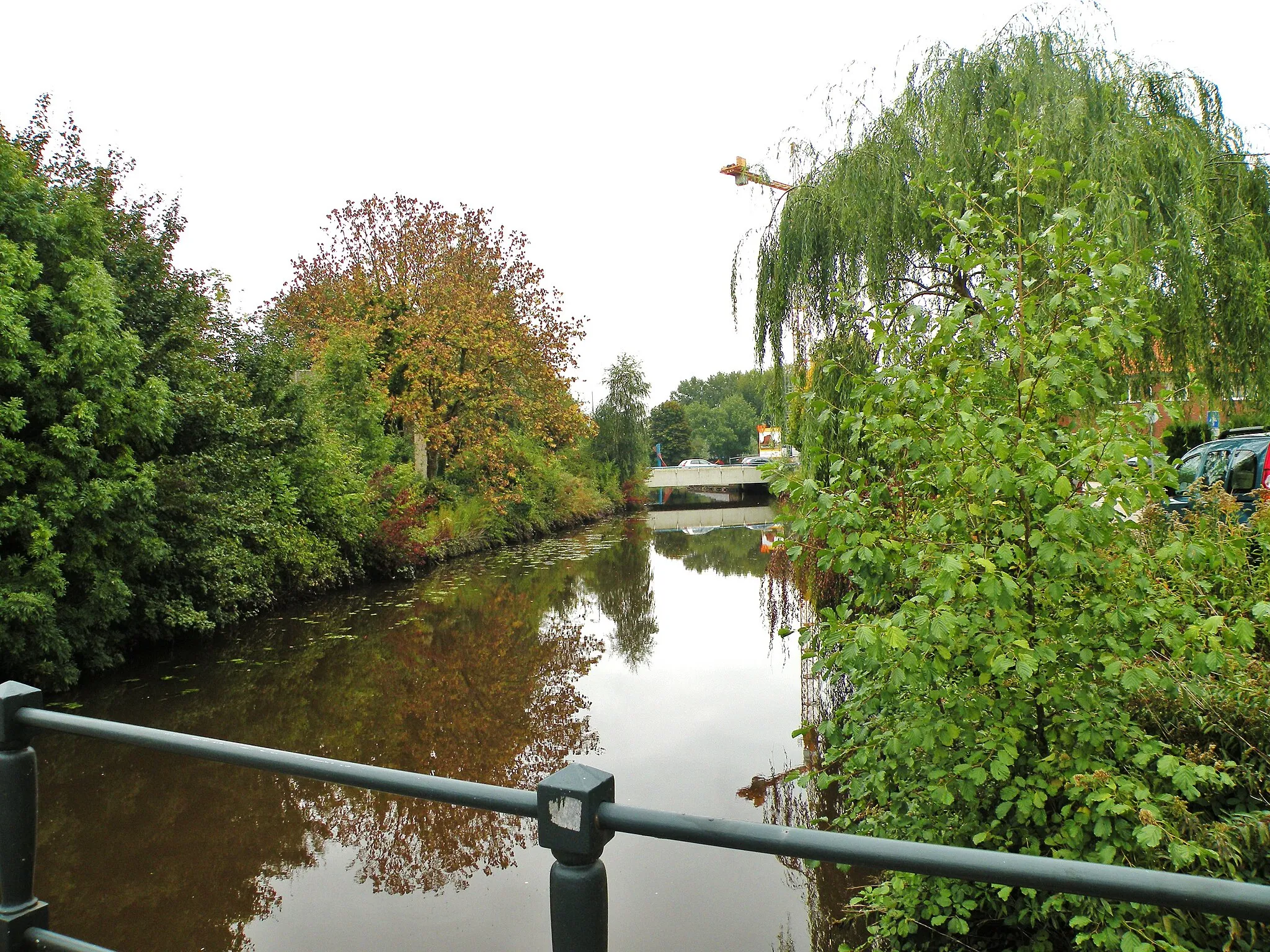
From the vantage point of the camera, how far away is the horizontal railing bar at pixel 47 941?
187cm

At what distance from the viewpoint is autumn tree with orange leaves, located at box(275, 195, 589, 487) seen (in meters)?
20.4

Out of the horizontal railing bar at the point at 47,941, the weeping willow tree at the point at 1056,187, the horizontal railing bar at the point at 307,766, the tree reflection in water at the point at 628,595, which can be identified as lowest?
the tree reflection in water at the point at 628,595

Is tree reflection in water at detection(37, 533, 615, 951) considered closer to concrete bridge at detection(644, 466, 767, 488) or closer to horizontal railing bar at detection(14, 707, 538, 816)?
horizontal railing bar at detection(14, 707, 538, 816)

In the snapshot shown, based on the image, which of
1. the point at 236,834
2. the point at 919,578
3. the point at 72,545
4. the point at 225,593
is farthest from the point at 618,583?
the point at 919,578

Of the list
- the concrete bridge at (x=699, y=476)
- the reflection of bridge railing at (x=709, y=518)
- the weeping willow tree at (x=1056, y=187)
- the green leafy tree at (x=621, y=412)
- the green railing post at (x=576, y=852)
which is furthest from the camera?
the concrete bridge at (x=699, y=476)

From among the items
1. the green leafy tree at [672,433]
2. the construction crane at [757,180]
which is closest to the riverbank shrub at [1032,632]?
the construction crane at [757,180]

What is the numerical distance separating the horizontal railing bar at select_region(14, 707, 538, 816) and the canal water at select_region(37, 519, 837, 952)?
3067 mm

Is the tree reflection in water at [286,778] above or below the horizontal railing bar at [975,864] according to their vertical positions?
below

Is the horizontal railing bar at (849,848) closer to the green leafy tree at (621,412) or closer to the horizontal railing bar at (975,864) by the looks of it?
the horizontal railing bar at (975,864)

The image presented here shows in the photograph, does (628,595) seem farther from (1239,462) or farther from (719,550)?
(1239,462)

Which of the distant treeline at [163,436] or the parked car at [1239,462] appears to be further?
the parked car at [1239,462]

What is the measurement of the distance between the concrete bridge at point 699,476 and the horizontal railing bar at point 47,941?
4148cm

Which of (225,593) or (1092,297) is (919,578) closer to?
(1092,297)

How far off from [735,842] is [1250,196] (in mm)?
8495
